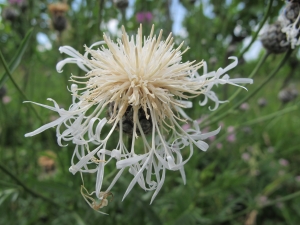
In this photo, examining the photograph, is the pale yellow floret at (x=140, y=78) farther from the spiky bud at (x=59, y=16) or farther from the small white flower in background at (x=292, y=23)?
the spiky bud at (x=59, y=16)

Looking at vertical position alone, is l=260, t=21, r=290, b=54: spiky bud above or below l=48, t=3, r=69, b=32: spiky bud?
below

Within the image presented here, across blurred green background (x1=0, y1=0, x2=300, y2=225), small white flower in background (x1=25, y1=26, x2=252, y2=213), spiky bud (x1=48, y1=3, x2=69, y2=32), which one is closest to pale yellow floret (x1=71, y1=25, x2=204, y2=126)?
small white flower in background (x1=25, y1=26, x2=252, y2=213)

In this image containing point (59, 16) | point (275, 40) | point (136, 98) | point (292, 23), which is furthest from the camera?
point (59, 16)

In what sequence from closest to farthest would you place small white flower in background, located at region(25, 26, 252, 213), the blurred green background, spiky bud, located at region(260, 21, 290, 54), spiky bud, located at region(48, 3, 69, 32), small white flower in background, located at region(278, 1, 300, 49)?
small white flower in background, located at region(25, 26, 252, 213), small white flower in background, located at region(278, 1, 300, 49), spiky bud, located at region(260, 21, 290, 54), the blurred green background, spiky bud, located at region(48, 3, 69, 32)

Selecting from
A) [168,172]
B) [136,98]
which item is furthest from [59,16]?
[136,98]

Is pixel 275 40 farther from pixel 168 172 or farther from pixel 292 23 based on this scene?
pixel 168 172

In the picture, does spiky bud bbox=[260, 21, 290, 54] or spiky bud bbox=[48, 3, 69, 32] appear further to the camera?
spiky bud bbox=[48, 3, 69, 32]

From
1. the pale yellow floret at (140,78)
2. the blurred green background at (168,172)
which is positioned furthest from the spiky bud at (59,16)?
the pale yellow floret at (140,78)

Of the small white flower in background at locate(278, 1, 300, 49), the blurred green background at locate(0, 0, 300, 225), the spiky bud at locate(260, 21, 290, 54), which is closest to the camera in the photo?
the small white flower in background at locate(278, 1, 300, 49)

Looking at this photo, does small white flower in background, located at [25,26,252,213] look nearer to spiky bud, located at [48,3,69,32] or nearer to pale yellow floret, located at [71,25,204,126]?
pale yellow floret, located at [71,25,204,126]

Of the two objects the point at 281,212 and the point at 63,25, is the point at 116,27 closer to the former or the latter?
the point at 63,25
